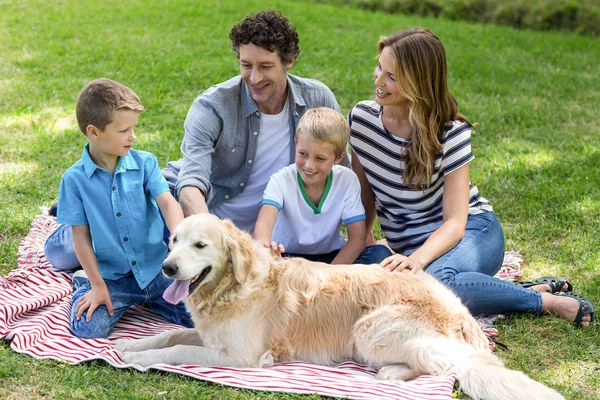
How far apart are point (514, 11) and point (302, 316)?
11763 mm

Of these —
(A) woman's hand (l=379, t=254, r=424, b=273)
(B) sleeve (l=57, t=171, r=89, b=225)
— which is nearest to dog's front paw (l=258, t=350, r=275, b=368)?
(A) woman's hand (l=379, t=254, r=424, b=273)

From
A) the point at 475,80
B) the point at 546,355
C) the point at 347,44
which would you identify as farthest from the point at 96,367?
the point at 347,44

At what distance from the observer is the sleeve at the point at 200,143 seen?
4891 mm

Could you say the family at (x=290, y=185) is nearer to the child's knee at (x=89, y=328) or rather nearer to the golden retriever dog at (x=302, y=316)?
the child's knee at (x=89, y=328)

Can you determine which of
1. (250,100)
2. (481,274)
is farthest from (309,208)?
(481,274)

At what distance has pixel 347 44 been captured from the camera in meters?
11.8

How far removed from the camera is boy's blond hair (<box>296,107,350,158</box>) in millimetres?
4535

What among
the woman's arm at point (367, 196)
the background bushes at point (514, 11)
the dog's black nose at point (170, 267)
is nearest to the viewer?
the dog's black nose at point (170, 267)

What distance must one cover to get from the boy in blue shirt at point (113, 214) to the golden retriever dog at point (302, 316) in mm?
358

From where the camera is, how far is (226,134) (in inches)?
202

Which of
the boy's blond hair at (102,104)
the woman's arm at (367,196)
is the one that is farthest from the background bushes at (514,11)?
the boy's blond hair at (102,104)

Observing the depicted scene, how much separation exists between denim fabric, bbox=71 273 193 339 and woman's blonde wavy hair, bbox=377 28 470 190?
65.6 inches

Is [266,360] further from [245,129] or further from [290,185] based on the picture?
[245,129]

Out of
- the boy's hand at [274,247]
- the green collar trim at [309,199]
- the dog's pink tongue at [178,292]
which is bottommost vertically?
the dog's pink tongue at [178,292]
